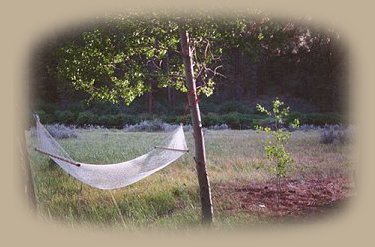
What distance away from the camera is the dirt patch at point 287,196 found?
188 inches

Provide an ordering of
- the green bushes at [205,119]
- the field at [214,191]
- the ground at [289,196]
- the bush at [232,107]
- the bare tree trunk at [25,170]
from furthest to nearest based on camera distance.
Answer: the bush at [232,107] → the green bushes at [205,119] → the ground at [289,196] → the field at [214,191] → the bare tree trunk at [25,170]

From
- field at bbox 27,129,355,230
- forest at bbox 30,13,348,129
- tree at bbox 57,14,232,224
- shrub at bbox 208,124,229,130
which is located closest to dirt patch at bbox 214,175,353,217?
field at bbox 27,129,355,230

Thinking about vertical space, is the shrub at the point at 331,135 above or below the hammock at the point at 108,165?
below

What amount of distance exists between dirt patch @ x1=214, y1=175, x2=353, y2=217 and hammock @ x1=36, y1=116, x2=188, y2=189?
943 millimetres

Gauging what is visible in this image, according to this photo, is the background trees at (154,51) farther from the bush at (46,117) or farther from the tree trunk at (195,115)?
the bush at (46,117)

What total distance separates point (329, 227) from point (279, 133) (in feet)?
4.19

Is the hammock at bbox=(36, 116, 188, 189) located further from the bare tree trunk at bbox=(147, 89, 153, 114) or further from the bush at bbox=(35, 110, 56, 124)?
the bare tree trunk at bbox=(147, 89, 153, 114)

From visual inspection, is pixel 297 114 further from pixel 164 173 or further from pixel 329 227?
pixel 329 227

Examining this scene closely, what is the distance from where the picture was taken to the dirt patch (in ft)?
15.7

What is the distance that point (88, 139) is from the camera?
8352 millimetres

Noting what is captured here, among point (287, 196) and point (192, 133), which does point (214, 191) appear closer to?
point (192, 133)

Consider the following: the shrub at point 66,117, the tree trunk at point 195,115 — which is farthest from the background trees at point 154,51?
the shrub at point 66,117

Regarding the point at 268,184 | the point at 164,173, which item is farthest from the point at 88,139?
the point at 268,184

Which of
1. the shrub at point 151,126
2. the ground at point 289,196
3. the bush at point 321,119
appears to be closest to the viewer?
the ground at point 289,196
